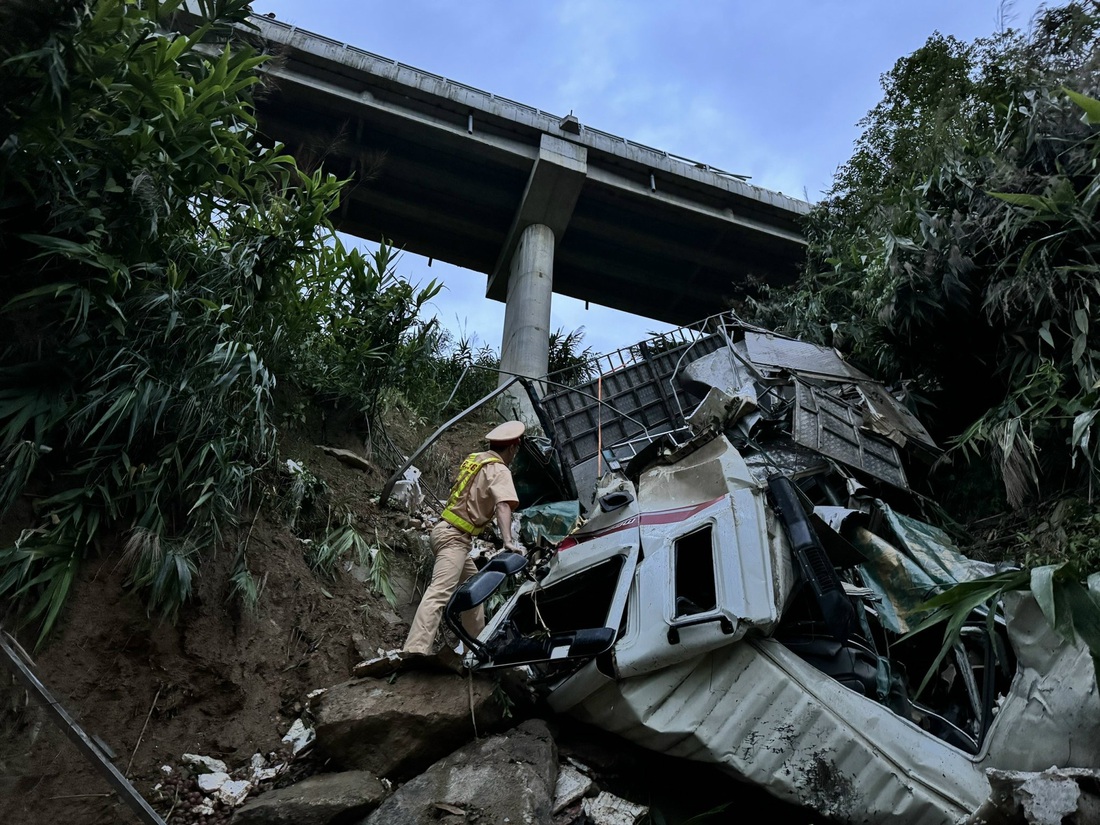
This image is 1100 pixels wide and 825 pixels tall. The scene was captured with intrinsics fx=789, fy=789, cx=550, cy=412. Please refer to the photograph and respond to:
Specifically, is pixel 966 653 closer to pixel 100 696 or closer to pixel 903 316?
pixel 903 316

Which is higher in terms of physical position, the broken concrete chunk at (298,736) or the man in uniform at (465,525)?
the man in uniform at (465,525)

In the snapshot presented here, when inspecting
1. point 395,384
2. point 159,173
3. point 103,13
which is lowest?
point 395,384

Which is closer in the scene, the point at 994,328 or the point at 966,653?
the point at 966,653

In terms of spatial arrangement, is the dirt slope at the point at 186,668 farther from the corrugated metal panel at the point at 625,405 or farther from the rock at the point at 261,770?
the corrugated metal panel at the point at 625,405

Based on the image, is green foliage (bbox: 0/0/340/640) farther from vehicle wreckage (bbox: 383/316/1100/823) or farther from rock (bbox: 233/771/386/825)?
vehicle wreckage (bbox: 383/316/1100/823)

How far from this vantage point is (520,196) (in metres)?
12.9

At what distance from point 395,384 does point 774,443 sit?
12.0 feet

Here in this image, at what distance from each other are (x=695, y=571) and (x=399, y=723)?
180cm

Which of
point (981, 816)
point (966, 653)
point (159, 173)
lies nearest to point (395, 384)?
point (159, 173)

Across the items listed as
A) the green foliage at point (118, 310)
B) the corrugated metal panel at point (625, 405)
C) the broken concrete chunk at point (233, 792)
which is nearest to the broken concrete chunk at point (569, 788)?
the broken concrete chunk at point (233, 792)

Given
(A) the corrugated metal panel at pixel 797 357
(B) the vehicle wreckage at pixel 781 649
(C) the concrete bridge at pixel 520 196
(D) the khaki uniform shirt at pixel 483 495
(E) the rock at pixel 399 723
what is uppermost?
(C) the concrete bridge at pixel 520 196

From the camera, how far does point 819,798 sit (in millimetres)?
3434

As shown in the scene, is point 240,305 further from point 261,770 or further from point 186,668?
point 261,770

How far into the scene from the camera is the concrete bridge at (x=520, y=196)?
1166 cm
